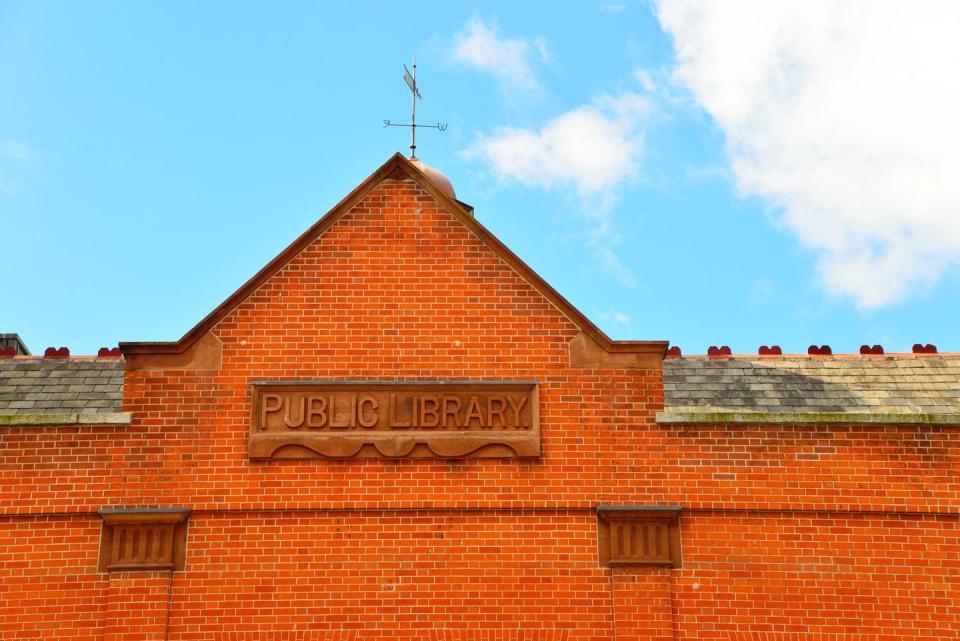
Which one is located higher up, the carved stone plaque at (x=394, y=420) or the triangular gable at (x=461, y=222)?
the triangular gable at (x=461, y=222)

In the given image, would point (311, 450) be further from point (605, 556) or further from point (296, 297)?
point (605, 556)

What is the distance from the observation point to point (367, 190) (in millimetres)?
12430

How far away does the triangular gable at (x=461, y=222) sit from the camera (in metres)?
11.8

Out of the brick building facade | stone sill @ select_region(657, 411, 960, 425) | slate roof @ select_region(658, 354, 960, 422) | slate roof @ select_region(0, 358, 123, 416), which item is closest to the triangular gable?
the brick building facade

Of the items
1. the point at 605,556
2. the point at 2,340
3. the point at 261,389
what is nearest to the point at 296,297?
the point at 261,389

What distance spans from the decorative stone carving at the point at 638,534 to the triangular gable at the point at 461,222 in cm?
183

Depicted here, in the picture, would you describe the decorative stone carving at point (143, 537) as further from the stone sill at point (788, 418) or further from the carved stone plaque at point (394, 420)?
the stone sill at point (788, 418)

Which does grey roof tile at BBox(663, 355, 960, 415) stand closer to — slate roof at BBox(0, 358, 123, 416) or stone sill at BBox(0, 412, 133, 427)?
stone sill at BBox(0, 412, 133, 427)

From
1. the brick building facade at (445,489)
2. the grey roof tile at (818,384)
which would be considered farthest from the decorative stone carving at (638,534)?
the grey roof tile at (818,384)

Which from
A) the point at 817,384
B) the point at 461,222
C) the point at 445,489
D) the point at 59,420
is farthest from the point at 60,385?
the point at 817,384

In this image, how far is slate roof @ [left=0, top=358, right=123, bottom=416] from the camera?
1262 cm

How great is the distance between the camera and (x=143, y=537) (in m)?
11.2

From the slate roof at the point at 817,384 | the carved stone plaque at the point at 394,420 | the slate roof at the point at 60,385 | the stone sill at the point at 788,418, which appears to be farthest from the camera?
the slate roof at the point at 817,384

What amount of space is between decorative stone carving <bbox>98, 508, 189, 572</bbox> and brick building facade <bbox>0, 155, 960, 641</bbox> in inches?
1.0
